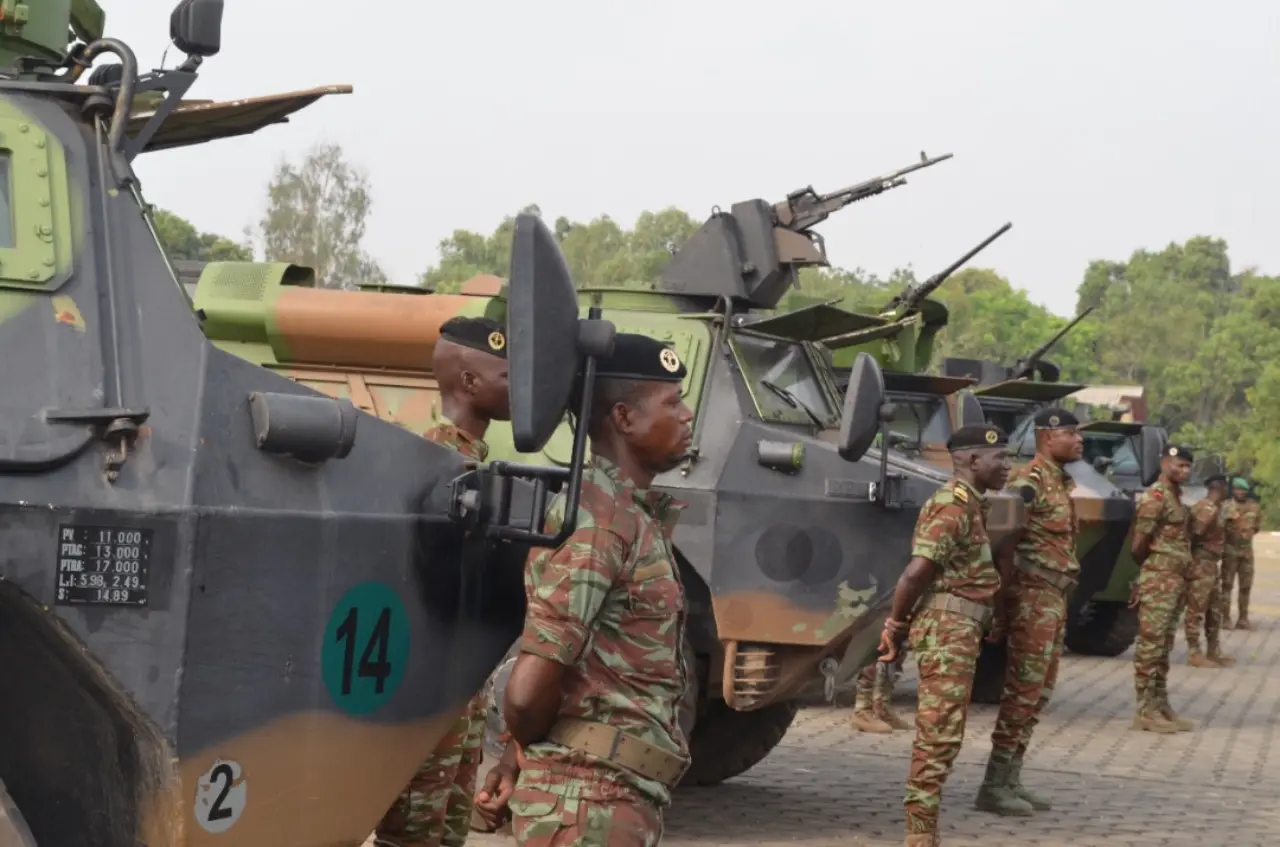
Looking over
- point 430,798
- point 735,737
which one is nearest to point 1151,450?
point 735,737

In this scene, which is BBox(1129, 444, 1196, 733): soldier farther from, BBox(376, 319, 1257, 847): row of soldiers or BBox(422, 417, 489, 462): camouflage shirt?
BBox(422, 417, 489, 462): camouflage shirt

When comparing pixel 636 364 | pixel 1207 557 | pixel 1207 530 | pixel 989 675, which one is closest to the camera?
pixel 636 364

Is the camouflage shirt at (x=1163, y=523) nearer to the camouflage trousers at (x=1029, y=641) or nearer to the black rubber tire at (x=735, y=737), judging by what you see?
the camouflage trousers at (x=1029, y=641)

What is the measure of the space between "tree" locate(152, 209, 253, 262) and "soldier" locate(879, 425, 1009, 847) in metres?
9.76

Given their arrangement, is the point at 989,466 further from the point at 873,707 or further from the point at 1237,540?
the point at 1237,540

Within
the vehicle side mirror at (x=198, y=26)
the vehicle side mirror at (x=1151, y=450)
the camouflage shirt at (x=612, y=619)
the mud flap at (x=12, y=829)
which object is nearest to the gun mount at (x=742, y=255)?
the vehicle side mirror at (x=1151, y=450)

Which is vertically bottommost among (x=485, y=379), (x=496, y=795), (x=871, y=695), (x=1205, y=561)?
(x=871, y=695)

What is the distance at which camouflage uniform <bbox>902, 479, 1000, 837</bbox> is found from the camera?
293 inches

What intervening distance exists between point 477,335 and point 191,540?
73.4 inches

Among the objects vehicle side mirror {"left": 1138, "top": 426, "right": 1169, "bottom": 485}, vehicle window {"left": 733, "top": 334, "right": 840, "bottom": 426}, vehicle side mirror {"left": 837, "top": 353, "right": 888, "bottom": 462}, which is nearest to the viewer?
vehicle side mirror {"left": 837, "top": 353, "right": 888, "bottom": 462}

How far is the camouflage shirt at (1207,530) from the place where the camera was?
1605 centimetres

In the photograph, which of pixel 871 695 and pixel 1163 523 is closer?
pixel 871 695

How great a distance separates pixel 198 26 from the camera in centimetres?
426

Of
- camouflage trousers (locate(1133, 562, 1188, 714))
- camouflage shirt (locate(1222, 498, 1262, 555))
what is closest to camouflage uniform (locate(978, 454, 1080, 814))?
camouflage trousers (locate(1133, 562, 1188, 714))
